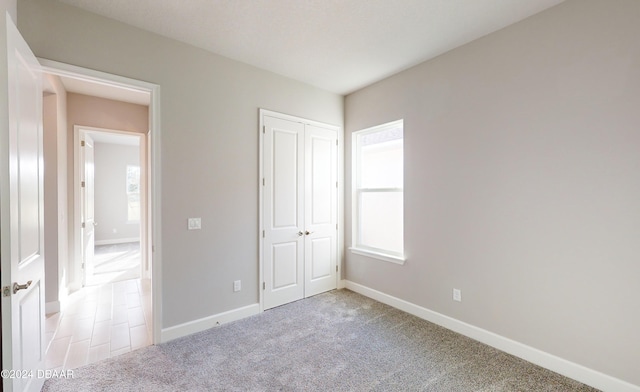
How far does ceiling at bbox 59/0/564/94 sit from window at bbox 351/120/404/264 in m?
0.97

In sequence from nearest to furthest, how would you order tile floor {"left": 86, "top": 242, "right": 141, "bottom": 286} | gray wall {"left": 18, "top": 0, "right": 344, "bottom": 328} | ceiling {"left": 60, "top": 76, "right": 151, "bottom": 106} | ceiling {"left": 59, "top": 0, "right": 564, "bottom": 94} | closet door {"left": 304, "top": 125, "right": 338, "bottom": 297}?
ceiling {"left": 59, "top": 0, "right": 564, "bottom": 94}, gray wall {"left": 18, "top": 0, "right": 344, "bottom": 328}, ceiling {"left": 60, "top": 76, "right": 151, "bottom": 106}, closet door {"left": 304, "top": 125, "right": 338, "bottom": 297}, tile floor {"left": 86, "top": 242, "right": 141, "bottom": 286}

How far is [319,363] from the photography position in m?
2.30

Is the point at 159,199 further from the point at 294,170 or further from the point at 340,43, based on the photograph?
the point at 340,43

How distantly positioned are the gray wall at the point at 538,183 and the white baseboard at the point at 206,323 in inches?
74.8

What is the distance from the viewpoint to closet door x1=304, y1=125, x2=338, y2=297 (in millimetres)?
3779

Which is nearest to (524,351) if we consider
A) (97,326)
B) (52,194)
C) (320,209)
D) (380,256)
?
(380,256)

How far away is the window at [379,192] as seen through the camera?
11.6ft

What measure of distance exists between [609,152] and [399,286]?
2272 mm

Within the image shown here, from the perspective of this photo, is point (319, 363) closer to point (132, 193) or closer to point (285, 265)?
point (285, 265)

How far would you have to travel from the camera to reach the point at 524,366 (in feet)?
7.39

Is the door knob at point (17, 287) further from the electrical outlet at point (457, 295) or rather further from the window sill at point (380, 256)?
the electrical outlet at point (457, 295)

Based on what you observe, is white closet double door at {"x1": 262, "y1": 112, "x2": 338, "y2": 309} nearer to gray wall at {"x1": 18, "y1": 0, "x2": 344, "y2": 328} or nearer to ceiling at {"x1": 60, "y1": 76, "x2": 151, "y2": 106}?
gray wall at {"x1": 18, "y1": 0, "x2": 344, "y2": 328}

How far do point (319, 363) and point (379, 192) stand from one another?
220cm

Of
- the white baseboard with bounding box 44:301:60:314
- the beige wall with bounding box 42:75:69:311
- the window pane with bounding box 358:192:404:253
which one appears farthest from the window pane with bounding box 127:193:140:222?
the window pane with bounding box 358:192:404:253
